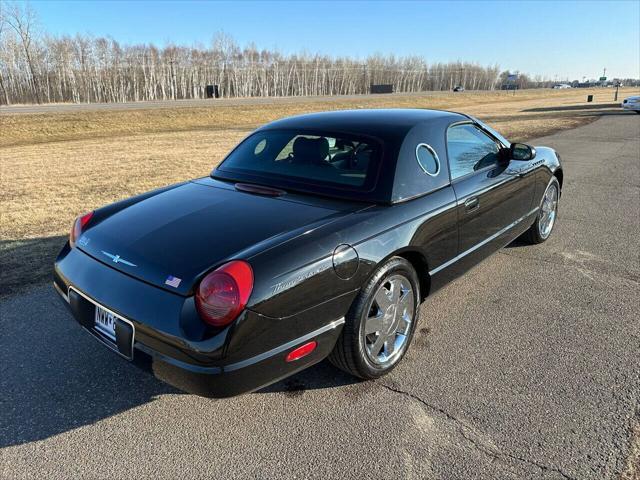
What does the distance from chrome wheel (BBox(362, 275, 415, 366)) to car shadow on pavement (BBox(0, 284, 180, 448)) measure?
1230 millimetres

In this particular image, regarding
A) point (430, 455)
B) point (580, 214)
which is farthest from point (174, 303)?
point (580, 214)

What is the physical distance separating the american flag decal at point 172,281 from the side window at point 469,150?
2137 mm

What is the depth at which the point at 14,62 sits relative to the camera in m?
58.3

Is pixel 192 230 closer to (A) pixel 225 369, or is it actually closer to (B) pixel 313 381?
(A) pixel 225 369

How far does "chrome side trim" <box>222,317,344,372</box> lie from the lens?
2.07m

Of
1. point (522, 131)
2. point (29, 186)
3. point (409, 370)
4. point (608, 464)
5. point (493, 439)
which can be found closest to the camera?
point (608, 464)

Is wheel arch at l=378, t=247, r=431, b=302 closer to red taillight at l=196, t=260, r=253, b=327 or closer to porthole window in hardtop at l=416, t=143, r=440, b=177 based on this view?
Answer: porthole window in hardtop at l=416, t=143, r=440, b=177

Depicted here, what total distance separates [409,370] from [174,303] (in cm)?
157

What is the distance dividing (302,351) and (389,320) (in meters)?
0.74

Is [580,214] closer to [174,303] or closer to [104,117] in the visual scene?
[174,303]

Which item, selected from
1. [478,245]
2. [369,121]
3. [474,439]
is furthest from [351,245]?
[478,245]

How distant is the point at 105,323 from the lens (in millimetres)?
2381

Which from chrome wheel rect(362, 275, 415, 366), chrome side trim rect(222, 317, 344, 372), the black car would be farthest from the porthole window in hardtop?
chrome side trim rect(222, 317, 344, 372)

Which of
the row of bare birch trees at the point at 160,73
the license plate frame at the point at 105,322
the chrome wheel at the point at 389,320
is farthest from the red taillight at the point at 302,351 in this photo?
the row of bare birch trees at the point at 160,73
